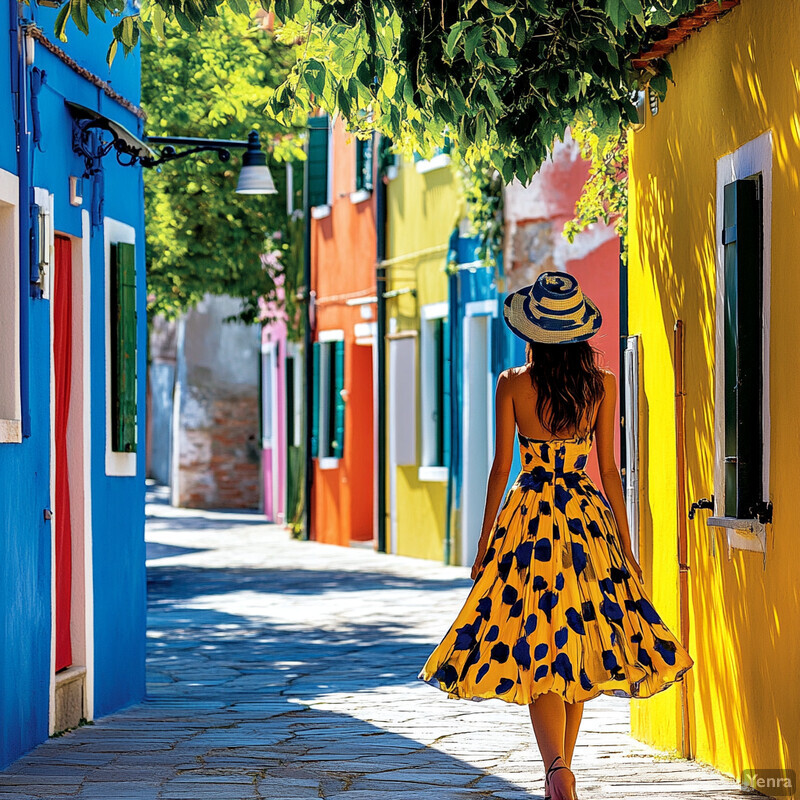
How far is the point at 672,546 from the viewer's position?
25.8 feet

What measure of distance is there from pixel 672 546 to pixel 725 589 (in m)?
0.87

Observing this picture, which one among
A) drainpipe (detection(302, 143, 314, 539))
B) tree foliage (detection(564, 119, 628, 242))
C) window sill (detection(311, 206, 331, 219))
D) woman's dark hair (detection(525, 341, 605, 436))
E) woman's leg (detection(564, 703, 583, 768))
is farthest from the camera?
drainpipe (detection(302, 143, 314, 539))

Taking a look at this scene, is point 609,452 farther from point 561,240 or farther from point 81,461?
point 561,240

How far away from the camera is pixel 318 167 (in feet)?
83.8

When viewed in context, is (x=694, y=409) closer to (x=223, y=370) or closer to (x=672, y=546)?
(x=672, y=546)

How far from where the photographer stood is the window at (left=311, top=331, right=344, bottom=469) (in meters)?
24.6

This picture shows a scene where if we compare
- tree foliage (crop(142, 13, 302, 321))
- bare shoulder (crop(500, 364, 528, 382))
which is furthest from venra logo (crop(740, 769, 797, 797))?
tree foliage (crop(142, 13, 302, 321))

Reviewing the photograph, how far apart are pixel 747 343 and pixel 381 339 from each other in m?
16.2

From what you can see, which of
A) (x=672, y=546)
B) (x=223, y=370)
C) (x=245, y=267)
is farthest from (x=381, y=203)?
(x=672, y=546)

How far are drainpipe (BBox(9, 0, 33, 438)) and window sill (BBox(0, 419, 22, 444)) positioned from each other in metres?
0.07

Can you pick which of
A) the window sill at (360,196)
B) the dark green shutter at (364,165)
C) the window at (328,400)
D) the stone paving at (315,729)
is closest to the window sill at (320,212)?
the window sill at (360,196)

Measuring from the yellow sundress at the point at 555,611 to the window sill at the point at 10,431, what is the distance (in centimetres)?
231

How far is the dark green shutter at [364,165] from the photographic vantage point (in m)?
23.0

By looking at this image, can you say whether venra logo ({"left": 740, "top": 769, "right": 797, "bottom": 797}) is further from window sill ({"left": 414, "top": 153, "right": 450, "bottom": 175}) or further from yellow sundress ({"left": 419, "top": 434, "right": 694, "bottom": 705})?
window sill ({"left": 414, "top": 153, "right": 450, "bottom": 175})
